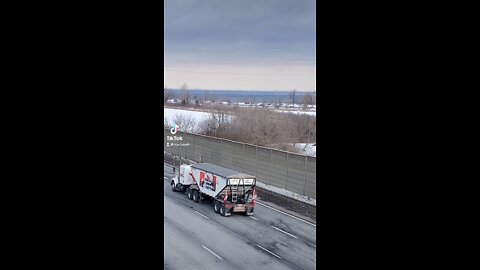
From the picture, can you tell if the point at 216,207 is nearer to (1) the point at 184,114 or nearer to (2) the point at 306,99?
(1) the point at 184,114

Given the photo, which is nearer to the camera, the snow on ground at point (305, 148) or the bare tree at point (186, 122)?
the bare tree at point (186, 122)

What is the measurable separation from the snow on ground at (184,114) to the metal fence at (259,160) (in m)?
0.17

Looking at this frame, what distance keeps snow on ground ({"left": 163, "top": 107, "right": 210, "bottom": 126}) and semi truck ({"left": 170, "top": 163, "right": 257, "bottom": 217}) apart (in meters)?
0.57

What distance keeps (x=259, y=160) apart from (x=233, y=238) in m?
0.81

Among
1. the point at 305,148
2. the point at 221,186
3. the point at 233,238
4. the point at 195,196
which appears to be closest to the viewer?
the point at 305,148

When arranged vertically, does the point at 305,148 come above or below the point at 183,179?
above

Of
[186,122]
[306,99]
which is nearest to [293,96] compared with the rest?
[306,99]

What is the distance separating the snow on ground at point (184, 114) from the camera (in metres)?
3.18

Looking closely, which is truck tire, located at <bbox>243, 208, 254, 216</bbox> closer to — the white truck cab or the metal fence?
the metal fence

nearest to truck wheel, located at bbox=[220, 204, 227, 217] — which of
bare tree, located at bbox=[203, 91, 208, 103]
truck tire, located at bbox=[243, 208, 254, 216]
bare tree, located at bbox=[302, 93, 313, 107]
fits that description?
truck tire, located at bbox=[243, 208, 254, 216]

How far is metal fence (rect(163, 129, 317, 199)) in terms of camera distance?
4.04m

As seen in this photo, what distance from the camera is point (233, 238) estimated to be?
3988 mm

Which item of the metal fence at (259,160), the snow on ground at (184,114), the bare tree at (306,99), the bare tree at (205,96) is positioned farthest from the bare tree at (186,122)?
the bare tree at (306,99)

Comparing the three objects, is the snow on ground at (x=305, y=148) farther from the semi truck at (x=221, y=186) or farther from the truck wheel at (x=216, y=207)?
the truck wheel at (x=216, y=207)
